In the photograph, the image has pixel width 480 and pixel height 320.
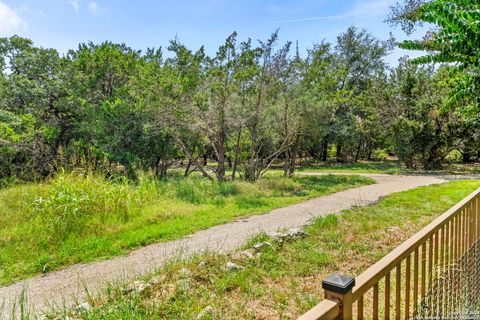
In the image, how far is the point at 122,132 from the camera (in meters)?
11.6

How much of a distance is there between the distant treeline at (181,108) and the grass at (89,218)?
169 cm

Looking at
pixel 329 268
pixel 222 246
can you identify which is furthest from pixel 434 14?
pixel 222 246

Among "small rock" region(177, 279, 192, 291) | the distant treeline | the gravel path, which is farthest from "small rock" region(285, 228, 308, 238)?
the distant treeline

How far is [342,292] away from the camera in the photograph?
3.99 feet

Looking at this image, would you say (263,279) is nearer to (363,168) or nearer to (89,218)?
(89,218)

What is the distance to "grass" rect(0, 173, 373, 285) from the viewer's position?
4.52 meters

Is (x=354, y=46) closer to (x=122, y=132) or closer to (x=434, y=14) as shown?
(x=122, y=132)

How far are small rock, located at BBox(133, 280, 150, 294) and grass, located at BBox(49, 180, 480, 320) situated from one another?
50 mm

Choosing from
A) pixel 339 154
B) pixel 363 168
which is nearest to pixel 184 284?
pixel 363 168

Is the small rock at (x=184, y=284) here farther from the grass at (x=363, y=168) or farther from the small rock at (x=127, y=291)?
the grass at (x=363, y=168)

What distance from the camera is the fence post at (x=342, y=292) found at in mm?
1221

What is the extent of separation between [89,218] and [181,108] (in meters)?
5.64

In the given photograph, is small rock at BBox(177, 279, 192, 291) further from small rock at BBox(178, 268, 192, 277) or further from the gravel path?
the gravel path

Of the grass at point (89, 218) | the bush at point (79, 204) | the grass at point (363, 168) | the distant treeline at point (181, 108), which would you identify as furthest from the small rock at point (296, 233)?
the grass at point (363, 168)
